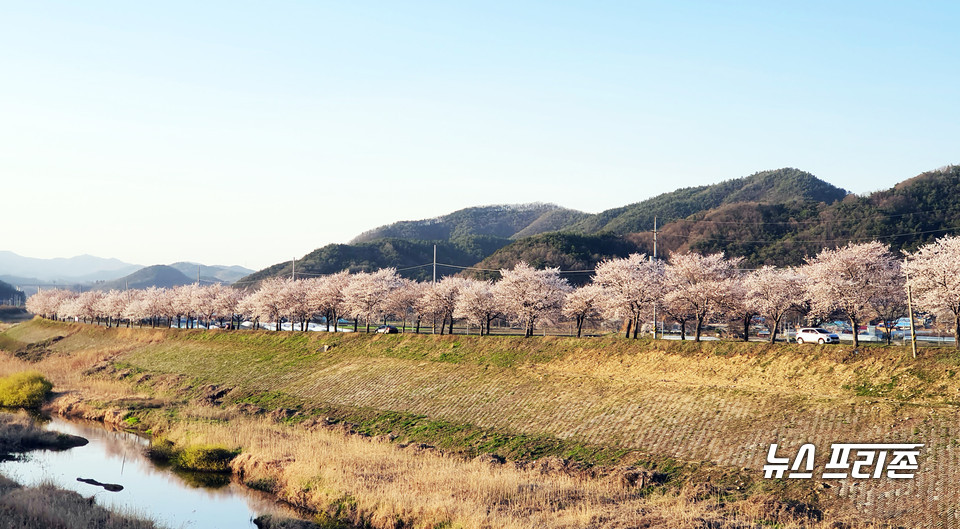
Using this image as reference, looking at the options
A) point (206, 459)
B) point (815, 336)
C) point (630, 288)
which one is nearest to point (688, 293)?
point (630, 288)

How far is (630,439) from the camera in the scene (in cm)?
3588

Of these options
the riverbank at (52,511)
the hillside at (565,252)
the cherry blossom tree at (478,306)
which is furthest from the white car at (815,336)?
the hillside at (565,252)

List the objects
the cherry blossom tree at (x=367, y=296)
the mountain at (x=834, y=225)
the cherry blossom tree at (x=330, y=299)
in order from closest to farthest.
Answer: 1. the cherry blossom tree at (x=367, y=296)
2. the cherry blossom tree at (x=330, y=299)
3. the mountain at (x=834, y=225)

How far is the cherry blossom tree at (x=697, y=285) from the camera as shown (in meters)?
56.4

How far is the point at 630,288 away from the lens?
57625 millimetres

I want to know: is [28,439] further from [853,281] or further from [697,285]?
[853,281]

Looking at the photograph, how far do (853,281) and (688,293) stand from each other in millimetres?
12442

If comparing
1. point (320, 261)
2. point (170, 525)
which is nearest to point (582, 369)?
point (170, 525)

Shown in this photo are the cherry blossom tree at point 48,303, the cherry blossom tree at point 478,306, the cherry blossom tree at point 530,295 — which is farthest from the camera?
the cherry blossom tree at point 48,303

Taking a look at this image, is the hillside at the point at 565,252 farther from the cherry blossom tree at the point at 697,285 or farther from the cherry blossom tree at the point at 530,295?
the cherry blossom tree at the point at 697,285

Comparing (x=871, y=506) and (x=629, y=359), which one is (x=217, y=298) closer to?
(x=629, y=359)

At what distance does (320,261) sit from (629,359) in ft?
525

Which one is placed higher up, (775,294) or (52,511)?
(775,294)

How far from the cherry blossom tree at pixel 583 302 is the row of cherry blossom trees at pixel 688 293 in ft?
0.33
